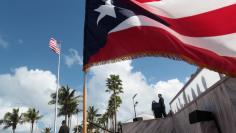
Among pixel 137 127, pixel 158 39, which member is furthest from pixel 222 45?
pixel 137 127

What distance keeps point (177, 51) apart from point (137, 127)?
5761 mm

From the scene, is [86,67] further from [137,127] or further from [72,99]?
[72,99]

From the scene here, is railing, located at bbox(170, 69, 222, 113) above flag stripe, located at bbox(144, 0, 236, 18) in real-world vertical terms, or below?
below

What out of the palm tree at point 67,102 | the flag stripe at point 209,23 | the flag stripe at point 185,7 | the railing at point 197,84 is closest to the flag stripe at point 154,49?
the flag stripe at point 209,23

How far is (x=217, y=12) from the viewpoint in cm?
335

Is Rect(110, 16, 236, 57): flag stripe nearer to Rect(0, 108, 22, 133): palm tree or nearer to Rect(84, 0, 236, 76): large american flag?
Rect(84, 0, 236, 76): large american flag

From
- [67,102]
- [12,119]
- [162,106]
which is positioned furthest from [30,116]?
[162,106]

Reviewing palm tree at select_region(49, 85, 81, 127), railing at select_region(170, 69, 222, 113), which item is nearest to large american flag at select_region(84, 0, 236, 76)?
railing at select_region(170, 69, 222, 113)

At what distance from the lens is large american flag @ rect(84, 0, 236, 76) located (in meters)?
3.04

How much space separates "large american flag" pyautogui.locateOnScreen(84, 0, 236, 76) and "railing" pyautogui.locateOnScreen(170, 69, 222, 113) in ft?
3.60

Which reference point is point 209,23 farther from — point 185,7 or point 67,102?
point 67,102

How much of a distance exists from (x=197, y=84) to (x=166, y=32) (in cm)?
231

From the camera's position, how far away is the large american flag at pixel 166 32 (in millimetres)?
3035

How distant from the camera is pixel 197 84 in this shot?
516 centimetres
